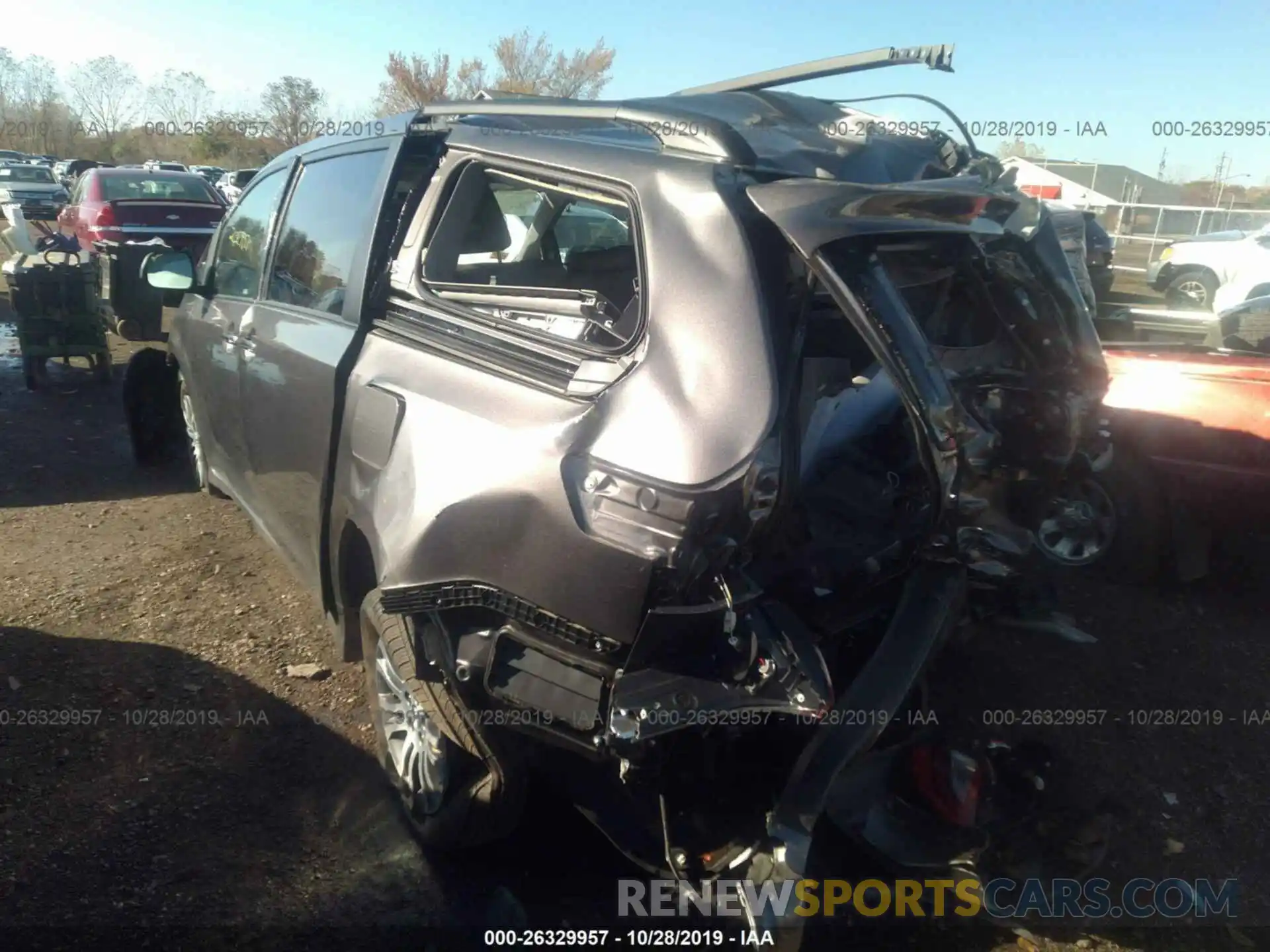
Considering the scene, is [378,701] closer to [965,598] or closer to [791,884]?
[791,884]

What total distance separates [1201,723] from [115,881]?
4.00m

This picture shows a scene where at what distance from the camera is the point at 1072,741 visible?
12.1 feet

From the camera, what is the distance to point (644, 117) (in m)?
2.62

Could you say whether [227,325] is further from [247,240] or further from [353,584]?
[353,584]

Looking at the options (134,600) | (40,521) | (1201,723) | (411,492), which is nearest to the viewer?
(411,492)

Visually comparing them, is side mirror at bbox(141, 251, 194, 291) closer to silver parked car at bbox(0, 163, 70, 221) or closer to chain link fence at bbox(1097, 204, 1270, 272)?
chain link fence at bbox(1097, 204, 1270, 272)

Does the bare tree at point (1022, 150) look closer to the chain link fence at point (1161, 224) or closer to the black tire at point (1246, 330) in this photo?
the chain link fence at point (1161, 224)

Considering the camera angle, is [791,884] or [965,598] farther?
[965,598]

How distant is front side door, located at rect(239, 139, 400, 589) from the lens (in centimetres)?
316

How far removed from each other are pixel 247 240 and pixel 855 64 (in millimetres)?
2854

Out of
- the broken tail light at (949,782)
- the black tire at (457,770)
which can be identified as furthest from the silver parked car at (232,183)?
the broken tail light at (949,782)

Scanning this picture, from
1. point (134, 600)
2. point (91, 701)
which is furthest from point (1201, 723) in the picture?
point (134, 600)

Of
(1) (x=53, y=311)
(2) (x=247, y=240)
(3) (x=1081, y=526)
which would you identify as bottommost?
(3) (x=1081, y=526)

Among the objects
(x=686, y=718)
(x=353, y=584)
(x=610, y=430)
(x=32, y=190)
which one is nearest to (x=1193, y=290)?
(x=353, y=584)
